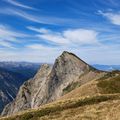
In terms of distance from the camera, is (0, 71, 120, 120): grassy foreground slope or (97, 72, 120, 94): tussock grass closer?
(0, 71, 120, 120): grassy foreground slope

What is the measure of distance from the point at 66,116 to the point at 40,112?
22.1 ft

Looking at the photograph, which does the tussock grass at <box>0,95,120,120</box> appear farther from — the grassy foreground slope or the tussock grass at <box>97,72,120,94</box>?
the tussock grass at <box>97,72,120,94</box>

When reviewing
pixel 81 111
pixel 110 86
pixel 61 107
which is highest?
pixel 110 86

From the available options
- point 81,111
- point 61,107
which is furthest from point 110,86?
point 81,111

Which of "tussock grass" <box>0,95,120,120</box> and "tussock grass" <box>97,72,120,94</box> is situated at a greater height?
"tussock grass" <box>97,72,120,94</box>

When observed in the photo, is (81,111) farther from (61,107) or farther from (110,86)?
(110,86)

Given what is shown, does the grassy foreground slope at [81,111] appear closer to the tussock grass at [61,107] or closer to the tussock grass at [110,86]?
the tussock grass at [61,107]

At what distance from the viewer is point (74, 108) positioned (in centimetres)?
4897

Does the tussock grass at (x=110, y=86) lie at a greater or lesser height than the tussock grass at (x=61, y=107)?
greater

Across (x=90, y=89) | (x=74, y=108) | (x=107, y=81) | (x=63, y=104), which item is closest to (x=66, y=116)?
(x=74, y=108)

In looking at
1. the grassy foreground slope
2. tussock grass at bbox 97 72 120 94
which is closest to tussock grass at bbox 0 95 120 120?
the grassy foreground slope

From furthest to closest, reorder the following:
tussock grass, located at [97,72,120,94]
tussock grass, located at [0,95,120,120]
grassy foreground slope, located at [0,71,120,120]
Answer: tussock grass, located at [97,72,120,94] < tussock grass, located at [0,95,120,120] < grassy foreground slope, located at [0,71,120,120]

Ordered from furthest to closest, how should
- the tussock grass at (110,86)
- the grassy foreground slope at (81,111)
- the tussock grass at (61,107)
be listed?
the tussock grass at (110,86) < the tussock grass at (61,107) < the grassy foreground slope at (81,111)

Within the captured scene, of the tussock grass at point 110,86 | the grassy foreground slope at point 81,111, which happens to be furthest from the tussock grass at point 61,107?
the tussock grass at point 110,86
